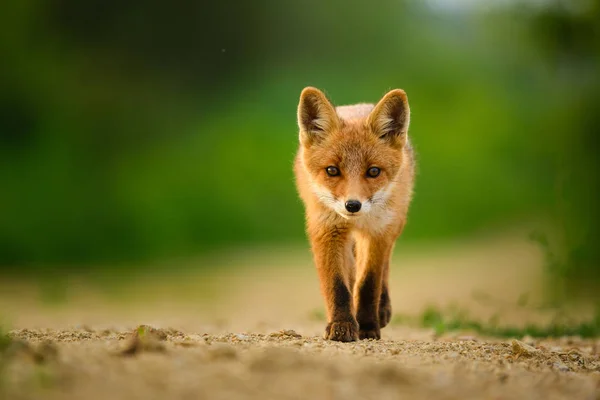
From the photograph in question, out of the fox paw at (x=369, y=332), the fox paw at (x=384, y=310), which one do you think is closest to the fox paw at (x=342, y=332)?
the fox paw at (x=369, y=332)

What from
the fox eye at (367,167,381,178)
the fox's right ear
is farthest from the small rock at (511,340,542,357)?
the fox's right ear

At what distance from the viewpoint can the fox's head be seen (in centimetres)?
546

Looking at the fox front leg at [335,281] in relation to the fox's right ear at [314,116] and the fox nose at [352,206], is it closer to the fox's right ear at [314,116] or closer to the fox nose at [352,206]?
the fox nose at [352,206]

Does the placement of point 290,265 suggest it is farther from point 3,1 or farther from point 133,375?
point 133,375

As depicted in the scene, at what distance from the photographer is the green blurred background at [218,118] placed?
51.3 ft

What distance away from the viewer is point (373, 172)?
18.4ft

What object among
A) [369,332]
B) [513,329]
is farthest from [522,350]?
[513,329]

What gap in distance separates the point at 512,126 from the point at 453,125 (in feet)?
4.99

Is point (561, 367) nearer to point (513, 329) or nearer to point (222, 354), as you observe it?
point (222, 354)

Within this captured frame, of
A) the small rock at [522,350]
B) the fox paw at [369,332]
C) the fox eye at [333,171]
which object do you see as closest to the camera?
the small rock at [522,350]

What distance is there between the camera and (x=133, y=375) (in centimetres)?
329

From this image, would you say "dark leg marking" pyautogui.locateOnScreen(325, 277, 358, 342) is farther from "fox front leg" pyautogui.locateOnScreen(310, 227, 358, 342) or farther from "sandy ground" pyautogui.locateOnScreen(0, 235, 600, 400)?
"sandy ground" pyautogui.locateOnScreen(0, 235, 600, 400)

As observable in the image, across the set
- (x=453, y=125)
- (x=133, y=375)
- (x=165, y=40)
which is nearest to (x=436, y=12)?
(x=453, y=125)

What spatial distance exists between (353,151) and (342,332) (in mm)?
1324
